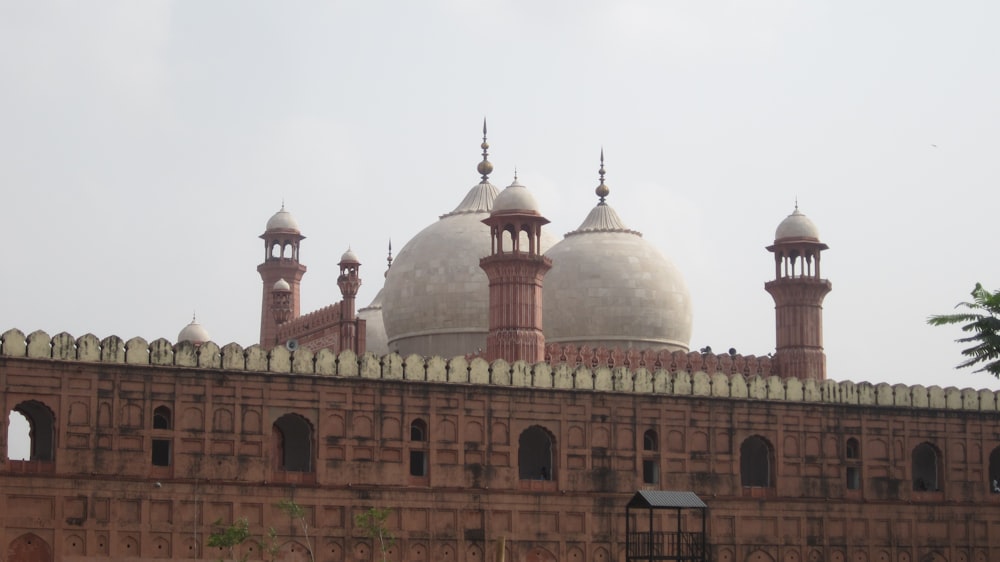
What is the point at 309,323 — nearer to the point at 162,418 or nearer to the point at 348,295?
the point at 348,295

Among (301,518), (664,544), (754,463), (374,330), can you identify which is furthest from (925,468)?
(374,330)

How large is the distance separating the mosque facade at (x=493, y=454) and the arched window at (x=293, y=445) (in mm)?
60

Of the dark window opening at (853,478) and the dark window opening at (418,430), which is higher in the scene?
the dark window opening at (418,430)

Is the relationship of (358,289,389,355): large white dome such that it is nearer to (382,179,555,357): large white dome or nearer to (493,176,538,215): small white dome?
(382,179,555,357): large white dome

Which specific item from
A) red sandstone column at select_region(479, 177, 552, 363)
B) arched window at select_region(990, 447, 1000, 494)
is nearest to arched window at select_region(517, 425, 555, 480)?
red sandstone column at select_region(479, 177, 552, 363)

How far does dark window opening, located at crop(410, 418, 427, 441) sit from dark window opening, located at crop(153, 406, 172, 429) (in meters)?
4.39

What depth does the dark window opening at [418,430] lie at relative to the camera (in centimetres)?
3058

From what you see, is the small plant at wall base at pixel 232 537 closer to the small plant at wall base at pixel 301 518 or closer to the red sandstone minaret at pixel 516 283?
the small plant at wall base at pixel 301 518

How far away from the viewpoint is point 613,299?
40.8 m

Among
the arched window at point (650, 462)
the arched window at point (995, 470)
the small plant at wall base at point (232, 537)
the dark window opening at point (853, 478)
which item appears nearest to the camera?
the small plant at wall base at point (232, 537)

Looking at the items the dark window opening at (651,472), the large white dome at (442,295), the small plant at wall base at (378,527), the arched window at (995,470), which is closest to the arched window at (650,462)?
the dark window opening at (651,472)

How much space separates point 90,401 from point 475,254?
14.6m

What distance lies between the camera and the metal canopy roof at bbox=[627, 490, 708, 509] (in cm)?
2842

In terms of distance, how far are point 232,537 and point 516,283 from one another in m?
11.4
